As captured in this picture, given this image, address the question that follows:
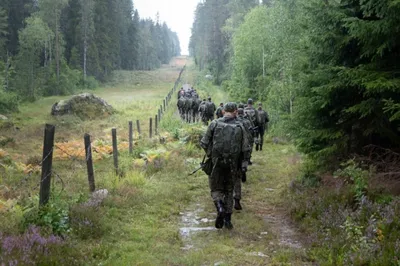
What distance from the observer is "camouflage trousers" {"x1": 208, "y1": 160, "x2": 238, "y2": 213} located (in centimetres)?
732

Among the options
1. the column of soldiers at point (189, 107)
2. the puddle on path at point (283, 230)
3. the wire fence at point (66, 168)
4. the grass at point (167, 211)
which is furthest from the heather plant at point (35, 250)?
the column of soldiers at point (189, 107)

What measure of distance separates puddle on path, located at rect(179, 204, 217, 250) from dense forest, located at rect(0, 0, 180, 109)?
27.4m

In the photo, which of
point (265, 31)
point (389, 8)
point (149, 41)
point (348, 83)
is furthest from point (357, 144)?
point (149, 41)

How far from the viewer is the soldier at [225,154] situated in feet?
23.5

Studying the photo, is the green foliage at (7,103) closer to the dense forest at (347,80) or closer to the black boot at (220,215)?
the dense forest at (347,80)

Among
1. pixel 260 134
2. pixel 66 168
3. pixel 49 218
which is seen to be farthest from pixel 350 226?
pixel 260 134

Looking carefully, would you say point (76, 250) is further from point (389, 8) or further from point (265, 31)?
point (265, 31)

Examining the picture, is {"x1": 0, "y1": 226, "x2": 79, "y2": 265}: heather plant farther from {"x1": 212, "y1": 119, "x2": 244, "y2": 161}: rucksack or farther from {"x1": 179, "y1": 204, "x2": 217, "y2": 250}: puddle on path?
{"x1": 212, "y1": 119, "x2": 244, "y2": 161}: rucksack

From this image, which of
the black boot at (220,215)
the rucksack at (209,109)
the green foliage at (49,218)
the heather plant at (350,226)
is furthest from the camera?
the rucksack at (209,109)

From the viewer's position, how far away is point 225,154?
23.5ft

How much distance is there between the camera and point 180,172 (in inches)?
480

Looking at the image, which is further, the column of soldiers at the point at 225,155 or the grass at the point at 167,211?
the column of soldiers at the point at 225,155

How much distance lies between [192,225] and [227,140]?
1783 millimetres

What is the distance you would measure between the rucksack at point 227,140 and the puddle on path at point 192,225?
4.46 ft
